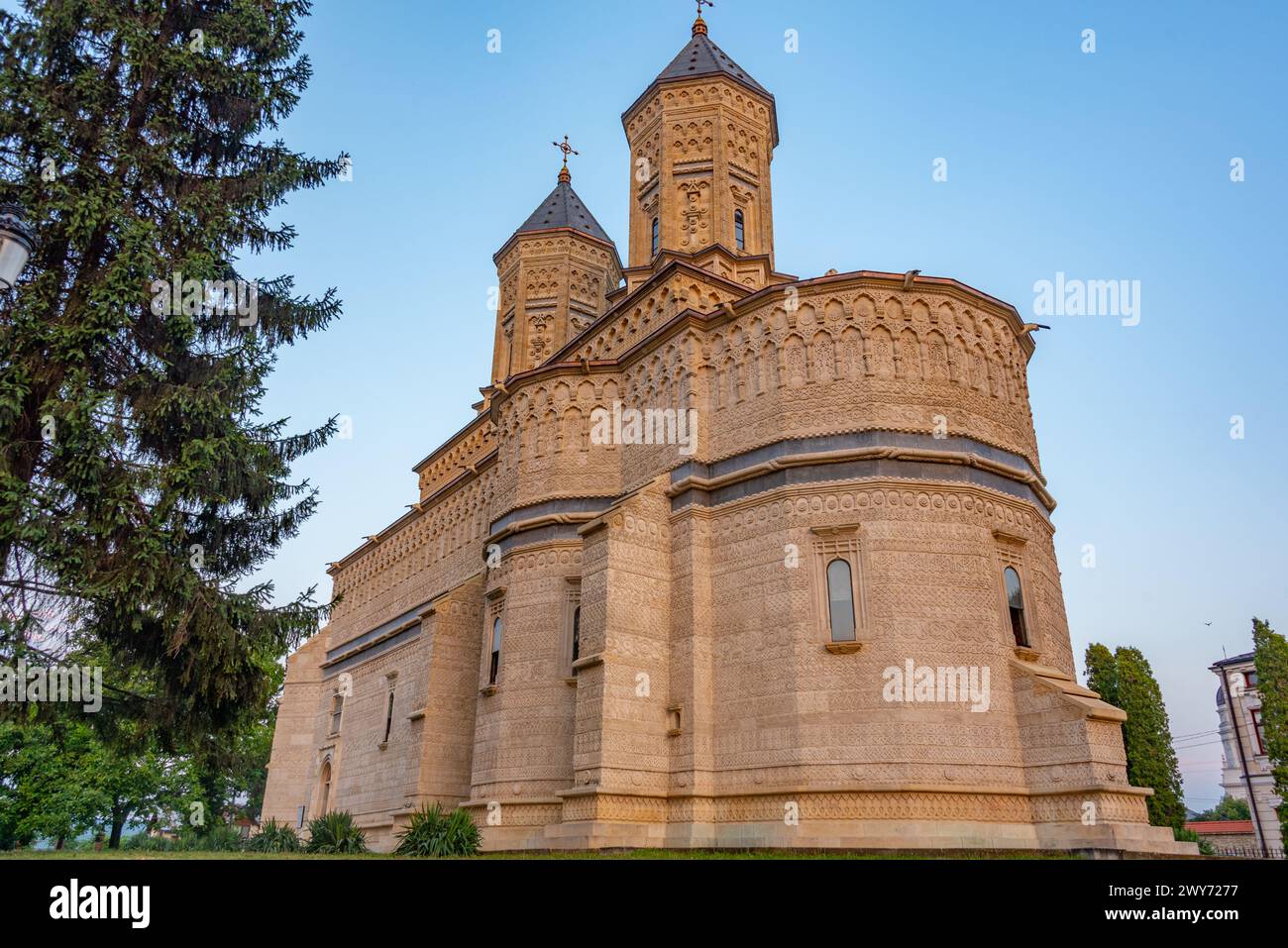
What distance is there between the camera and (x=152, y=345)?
42.0 ft

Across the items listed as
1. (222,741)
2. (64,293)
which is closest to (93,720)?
(222,741)

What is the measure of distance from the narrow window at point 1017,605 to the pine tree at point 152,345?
12.5m

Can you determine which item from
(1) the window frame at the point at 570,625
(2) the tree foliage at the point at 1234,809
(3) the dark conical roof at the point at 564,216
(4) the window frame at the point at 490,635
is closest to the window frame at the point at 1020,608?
(1) the window frame at the point at 570,625

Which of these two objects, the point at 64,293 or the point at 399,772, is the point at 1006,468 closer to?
the point at 64,293

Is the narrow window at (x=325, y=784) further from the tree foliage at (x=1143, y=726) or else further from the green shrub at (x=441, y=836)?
the tree foliage at (x=1143, y=726)

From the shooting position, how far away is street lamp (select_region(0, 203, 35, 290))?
5.96 metres

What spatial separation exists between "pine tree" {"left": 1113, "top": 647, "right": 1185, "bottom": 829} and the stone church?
496 inches

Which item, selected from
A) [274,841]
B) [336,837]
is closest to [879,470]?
[336,837]

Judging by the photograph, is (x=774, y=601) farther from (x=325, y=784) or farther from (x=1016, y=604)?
(x=325, y=784)

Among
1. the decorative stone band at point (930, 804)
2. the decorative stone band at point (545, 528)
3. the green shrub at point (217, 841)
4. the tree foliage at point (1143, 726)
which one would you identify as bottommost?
the green shrub at point (217, 841)

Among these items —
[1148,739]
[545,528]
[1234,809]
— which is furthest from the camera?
[1234,809]

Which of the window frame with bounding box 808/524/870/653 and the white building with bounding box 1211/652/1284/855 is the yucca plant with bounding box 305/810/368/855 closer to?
the window frame with bounding box 808/524/870/653

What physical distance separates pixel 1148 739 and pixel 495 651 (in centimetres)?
2102

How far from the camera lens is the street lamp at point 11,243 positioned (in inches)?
235
